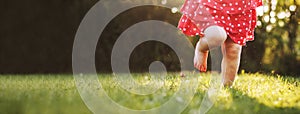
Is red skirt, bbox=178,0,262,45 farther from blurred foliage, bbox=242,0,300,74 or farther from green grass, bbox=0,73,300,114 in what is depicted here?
blurred foliage, bbox=242,0,300,74

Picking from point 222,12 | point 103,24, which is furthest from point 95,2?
→ point 222,12

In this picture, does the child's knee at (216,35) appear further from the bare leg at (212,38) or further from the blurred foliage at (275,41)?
the blurred foliage at (275,41)

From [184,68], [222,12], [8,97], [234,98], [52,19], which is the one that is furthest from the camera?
[184,68]

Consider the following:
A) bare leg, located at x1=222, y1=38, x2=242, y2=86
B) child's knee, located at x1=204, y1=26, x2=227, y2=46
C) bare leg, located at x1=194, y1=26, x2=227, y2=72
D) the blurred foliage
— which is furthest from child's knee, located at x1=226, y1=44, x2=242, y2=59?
the blurred foliage

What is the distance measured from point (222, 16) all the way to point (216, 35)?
25cm

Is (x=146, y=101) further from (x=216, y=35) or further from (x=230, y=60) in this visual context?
(x=230, y=60)

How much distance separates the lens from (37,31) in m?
5.79

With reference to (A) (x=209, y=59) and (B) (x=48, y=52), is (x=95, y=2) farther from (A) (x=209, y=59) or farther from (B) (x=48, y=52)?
(A) (x=209, y=59)

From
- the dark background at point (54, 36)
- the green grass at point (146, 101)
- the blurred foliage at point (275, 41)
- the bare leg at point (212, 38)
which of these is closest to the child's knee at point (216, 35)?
the bare leg at point (212, 38)

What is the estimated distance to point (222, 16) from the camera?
3672 millimetres

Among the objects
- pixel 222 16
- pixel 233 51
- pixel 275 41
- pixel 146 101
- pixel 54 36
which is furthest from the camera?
pixel 275 41

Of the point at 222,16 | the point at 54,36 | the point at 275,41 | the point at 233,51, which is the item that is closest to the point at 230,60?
the point at 233,51

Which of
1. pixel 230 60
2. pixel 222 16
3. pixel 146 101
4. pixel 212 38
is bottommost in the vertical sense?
pixel 146 101

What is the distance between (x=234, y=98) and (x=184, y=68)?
3.37 m
